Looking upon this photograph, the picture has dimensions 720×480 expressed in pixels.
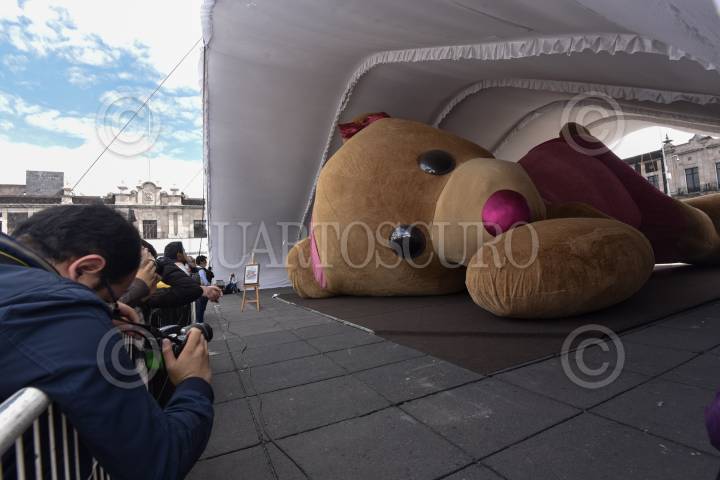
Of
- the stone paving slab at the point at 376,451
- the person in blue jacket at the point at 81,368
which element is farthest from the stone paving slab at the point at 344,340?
the person in blue jacket at the point at 81,368

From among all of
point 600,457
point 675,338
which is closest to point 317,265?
point 675,338

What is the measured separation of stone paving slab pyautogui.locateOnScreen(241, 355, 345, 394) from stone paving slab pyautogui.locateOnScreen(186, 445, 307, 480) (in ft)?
2.82

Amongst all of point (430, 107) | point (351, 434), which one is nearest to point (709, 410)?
point (351, 434)

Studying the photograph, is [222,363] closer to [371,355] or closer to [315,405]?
[371,355]

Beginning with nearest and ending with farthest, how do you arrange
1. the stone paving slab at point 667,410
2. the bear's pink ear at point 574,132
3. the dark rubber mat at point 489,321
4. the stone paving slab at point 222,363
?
the stone paving slab at point 667,410
the dark rubber mat at point 489,321
the stone paving slab at point 222,363
the bear's pink ear at point 574,132

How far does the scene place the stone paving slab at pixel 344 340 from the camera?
3.74 m

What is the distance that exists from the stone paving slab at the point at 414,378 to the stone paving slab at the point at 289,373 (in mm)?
325

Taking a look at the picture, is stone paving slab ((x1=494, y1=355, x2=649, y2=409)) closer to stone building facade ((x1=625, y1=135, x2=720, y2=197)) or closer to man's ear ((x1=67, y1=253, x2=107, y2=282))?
man's ear ((x1=67, y1=253, x2=107, y2=282))

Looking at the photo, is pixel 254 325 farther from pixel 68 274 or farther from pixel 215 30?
pixel 68 274

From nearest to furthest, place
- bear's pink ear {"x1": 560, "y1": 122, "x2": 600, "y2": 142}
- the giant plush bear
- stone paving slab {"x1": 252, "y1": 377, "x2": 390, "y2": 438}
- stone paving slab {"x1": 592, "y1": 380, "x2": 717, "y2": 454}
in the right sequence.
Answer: stone paving slab {"x1": 592, "y1": 380, "x2": 717, "y2": 454}
stone paving slab {"x1": 252, "y1": 377, "x2": 390, "y2": 438}
the giant plush bear
bear's pink ear {"x1": 560, "y1": 122, "x2": 600, "y2": 142}

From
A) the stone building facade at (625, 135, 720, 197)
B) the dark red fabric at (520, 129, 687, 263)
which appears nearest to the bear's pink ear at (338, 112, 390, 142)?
the dark red fabric at (520, 129, 687, 263)

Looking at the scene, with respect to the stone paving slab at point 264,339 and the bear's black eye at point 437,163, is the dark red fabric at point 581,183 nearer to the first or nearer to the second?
the bear's black eye at point 437,163

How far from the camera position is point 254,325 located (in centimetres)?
558

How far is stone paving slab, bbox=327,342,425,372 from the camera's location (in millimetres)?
3119
